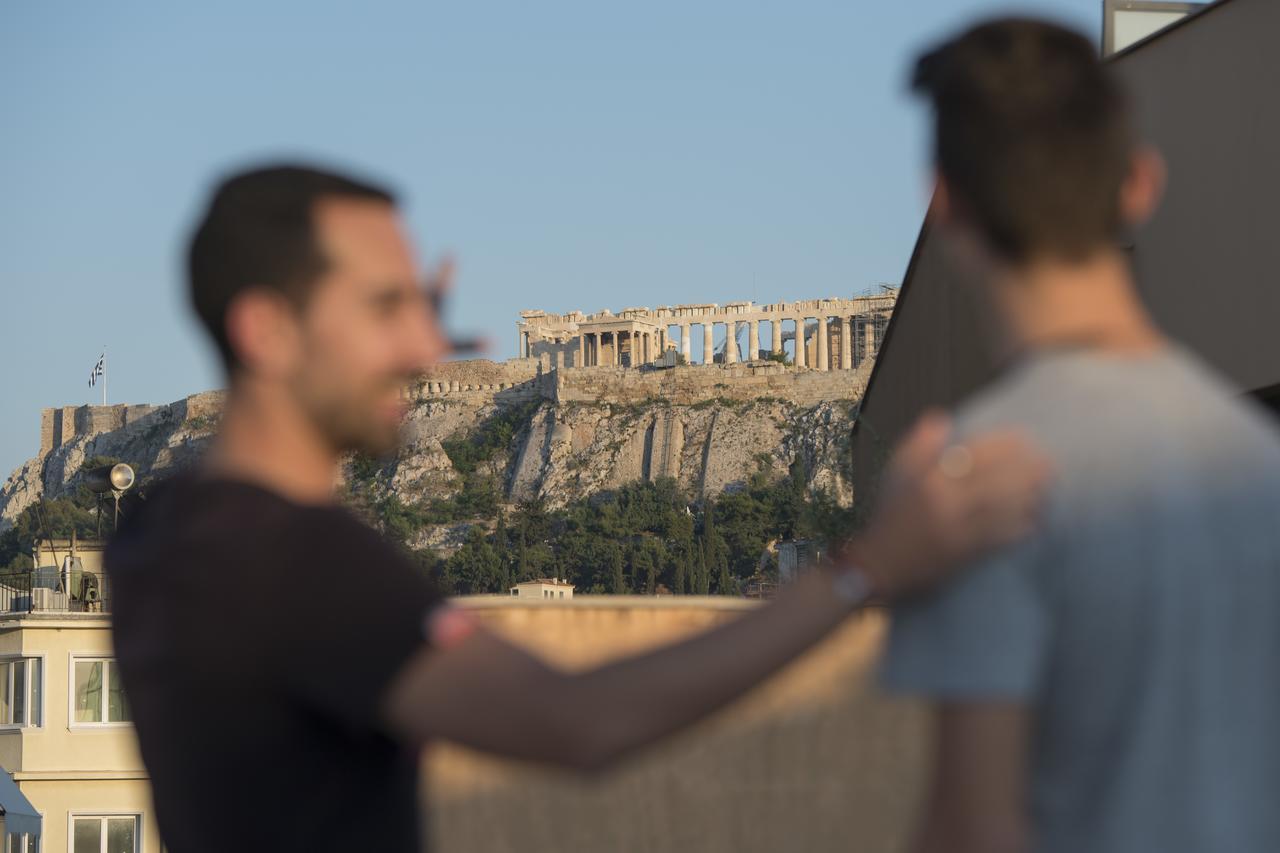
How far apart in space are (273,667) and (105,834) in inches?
909

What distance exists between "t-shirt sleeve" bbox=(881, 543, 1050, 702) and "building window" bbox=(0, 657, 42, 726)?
23.9 meters

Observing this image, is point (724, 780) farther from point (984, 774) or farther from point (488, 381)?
point (488, 381)

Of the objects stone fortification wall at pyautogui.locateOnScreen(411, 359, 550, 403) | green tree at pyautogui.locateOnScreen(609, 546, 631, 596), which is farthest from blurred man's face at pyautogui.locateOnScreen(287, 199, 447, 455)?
stone fortification wall at pyautogui.locateOnScreen(411, 359, 550, 403)

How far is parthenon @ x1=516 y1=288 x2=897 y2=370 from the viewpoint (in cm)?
9188

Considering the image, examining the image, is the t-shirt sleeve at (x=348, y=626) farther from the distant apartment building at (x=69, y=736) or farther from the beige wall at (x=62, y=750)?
the beige wall at (x=62, y=750)

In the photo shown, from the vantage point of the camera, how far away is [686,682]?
54.3 inches

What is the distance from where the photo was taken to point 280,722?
144cm

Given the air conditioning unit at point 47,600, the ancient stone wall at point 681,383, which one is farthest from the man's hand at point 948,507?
the ancient stone wall at point 681,383

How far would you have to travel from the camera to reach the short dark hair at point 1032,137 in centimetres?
138

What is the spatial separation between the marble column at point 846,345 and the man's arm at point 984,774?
3513 inches

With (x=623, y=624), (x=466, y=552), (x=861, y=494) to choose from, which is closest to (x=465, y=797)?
(x=623, y=624)

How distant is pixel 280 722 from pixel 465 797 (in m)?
4.17

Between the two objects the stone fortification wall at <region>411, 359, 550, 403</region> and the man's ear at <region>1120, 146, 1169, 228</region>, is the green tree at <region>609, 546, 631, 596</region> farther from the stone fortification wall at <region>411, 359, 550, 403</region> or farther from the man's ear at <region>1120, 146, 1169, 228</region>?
the man's ear at <region>1120, 146, 1169, 228</region>

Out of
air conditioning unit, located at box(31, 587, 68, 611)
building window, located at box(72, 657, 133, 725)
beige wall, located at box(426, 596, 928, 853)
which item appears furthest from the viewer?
air conditioning unit, located at box(31, 587, 68, 611)
